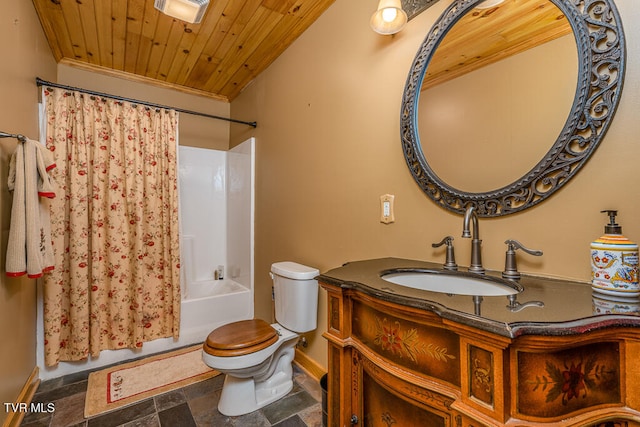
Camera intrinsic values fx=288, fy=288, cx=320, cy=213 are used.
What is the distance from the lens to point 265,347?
156cm

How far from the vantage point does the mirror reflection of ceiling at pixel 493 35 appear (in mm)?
924

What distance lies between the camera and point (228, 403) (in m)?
1.57

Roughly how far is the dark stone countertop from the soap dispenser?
2cm

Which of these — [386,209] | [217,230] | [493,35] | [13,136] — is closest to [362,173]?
[386,209]

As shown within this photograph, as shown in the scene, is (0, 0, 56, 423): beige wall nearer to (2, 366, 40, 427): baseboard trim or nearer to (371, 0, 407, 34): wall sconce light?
(2, 366, 40, 427): baseboard trim

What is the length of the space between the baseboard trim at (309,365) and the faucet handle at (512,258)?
4.37ft

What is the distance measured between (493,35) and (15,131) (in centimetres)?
230

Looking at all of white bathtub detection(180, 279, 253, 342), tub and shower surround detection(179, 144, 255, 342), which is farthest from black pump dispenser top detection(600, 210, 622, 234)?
white bathtub detection(180, 279, 253, 342)

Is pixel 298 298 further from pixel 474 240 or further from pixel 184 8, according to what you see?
pixel 184 8

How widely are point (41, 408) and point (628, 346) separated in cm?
257

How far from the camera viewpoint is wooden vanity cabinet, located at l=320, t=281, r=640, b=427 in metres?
0.56

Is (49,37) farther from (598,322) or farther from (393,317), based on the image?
(598,322)

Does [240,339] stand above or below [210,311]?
above

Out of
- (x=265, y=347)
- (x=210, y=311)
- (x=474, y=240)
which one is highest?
(x=474, y=240)
